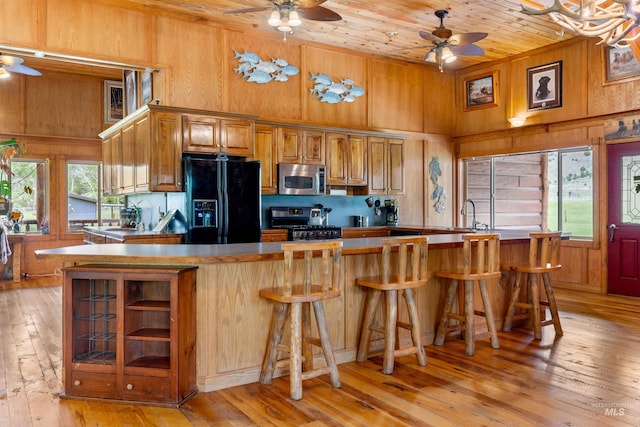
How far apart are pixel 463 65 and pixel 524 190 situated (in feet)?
7.59

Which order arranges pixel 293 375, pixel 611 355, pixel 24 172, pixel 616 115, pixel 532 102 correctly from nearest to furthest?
1. pixel 293 375
2. pixel 611 355
3. pixel 616 115
4. pixel 532 102
5. pixel 24 172

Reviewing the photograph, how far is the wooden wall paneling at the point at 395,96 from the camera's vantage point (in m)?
7.39

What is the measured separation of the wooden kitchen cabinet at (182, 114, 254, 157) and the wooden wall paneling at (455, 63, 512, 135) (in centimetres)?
391

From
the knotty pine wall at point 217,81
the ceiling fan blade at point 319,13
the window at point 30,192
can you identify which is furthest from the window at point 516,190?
the window at point 30,192

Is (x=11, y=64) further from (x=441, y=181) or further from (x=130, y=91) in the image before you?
(x=441, y=181)

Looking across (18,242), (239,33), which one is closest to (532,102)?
(239,33)

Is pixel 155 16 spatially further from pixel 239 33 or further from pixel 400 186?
pixel 400 186

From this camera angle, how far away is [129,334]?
2865mm

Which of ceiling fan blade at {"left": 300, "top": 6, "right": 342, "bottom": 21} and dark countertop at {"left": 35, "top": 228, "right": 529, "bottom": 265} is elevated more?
ceiling fan blade at {"left": 300, "top": 6, "right": 342, "bottom": 21}

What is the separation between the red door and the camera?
5.95 m

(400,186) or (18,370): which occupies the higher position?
(400,186)

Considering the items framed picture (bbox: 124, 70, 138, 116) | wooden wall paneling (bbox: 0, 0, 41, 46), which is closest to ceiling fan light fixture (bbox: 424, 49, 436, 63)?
framed picture (bbox: 124, 70, 138, 116)

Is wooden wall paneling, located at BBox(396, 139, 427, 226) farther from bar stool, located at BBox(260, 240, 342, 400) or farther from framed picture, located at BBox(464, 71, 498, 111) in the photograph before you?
bar stool, located at BBox(260, 240, 342, 400)

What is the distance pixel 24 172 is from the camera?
8070mm
